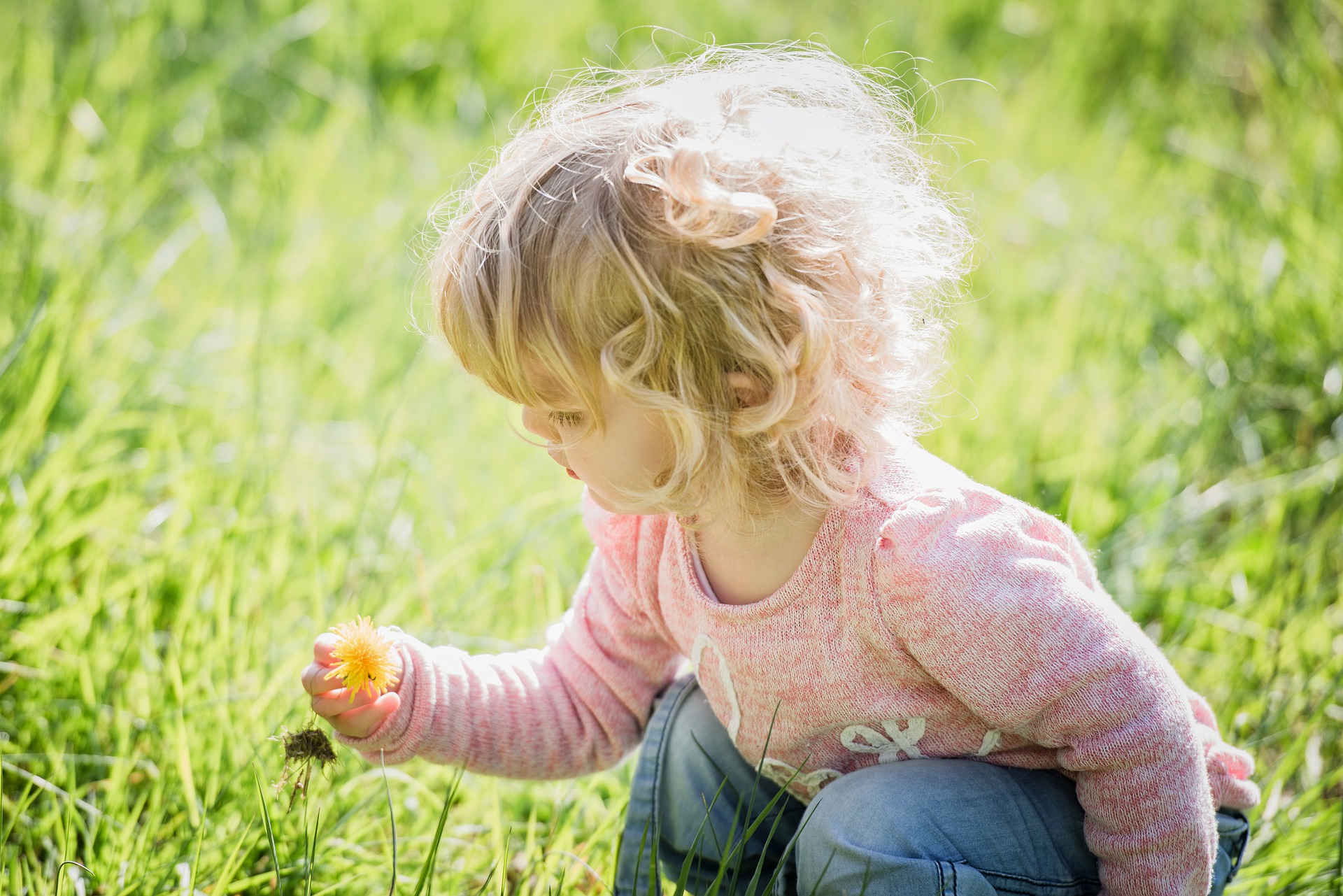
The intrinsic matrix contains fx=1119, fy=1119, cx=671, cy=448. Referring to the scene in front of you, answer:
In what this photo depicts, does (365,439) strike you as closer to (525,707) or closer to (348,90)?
(525,707)

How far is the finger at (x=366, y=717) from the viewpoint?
3.73 feet

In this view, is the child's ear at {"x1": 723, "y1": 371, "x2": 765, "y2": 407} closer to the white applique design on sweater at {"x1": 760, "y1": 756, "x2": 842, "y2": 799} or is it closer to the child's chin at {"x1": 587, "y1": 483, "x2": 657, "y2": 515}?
the child's chin at {"x1": 587, "y1": 483, "x2": 657, "y2": 515}

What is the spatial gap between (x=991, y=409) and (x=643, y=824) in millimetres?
1203

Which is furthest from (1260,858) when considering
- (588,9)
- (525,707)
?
(588,9)

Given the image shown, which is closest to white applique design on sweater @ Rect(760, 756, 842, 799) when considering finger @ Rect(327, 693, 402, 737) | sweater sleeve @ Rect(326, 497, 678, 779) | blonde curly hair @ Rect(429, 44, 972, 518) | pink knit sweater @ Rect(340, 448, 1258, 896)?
pink knit sweater @ Rect(340, 448, 1258, 896)

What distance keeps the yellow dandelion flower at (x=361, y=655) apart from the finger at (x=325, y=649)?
1 centimetres

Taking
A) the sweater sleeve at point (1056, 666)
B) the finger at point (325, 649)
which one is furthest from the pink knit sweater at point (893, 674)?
the finger at point (325, 649)

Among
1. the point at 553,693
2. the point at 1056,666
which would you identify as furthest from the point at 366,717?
the point at 1056,666

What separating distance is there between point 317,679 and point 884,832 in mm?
565

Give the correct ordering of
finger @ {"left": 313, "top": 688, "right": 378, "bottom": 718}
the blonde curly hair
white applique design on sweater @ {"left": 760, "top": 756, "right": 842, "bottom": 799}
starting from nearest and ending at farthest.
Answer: the blonde curly hair < finger @ {"left": 313, "top": 688, "right": 378, "bottom": 718} < white applique design on sweater @ {"left": 760, "top": 756, "right": 842, "bottom": 799}

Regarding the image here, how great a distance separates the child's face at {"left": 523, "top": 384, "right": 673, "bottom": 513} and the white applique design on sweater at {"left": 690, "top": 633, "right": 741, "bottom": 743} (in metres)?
0.19

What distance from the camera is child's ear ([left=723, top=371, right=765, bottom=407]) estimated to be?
3.38ft

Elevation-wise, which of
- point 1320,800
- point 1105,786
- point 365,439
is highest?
point 1105,786

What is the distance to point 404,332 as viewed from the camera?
2344mm
